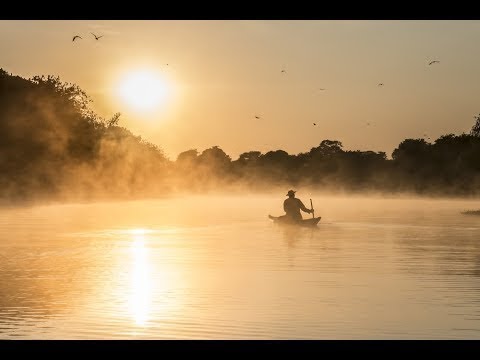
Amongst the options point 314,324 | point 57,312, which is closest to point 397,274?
point 314,324

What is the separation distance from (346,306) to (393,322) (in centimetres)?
128

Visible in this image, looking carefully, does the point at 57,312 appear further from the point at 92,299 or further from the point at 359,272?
the point at 359,272

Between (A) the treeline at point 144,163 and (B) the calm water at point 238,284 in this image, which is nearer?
(B) the calm water at point 238,284

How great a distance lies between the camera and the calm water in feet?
40.9

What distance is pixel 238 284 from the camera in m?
17.1

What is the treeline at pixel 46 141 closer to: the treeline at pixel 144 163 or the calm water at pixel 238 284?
the treeline at pixel 144 163

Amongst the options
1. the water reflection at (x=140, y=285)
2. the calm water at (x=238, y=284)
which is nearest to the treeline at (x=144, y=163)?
the calm water at (x=238, y=284)

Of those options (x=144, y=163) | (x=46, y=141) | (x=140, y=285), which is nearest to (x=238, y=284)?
(x=140, y=285)

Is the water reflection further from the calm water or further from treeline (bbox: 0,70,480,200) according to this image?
treeline (bbox: 0,70,480,200)

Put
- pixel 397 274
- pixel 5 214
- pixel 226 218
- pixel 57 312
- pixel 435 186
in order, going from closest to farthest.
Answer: pixel 57 312 < pixel 397 274 < pixel 5 214 < pixel 226 218 < pixel 435 186

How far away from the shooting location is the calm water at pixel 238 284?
12.5 meters

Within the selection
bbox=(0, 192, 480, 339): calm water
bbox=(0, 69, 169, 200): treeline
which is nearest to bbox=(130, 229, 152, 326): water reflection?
bbox=(0, 192, 480, 339): calm water

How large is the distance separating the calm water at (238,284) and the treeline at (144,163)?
19358mm

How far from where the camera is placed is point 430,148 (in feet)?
259
